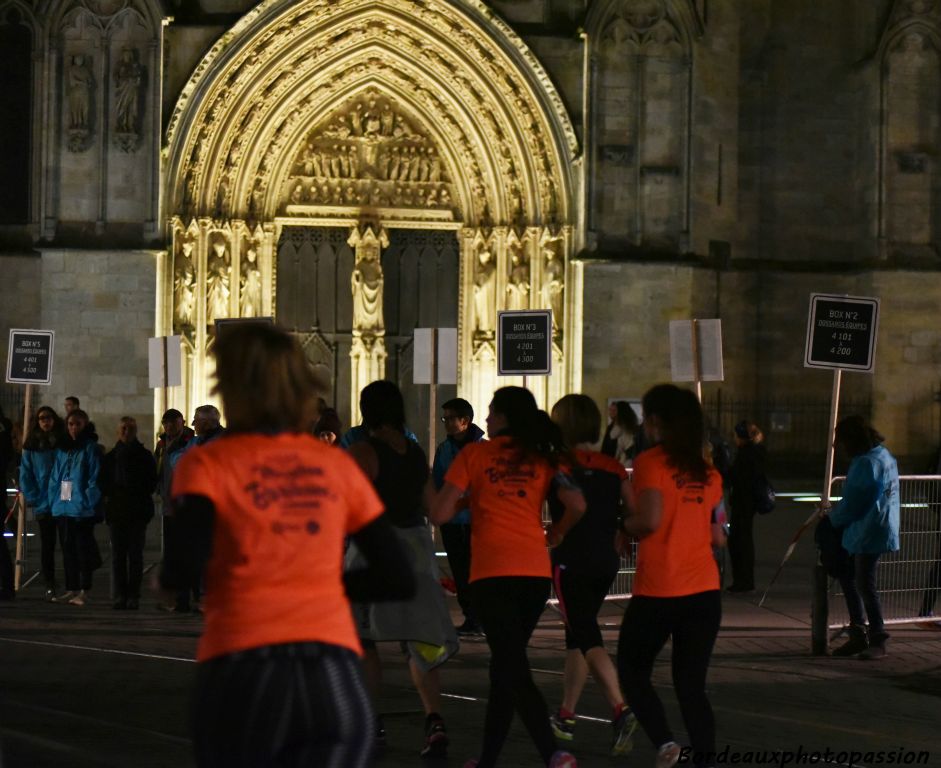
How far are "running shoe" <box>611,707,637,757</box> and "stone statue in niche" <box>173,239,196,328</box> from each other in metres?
15.2

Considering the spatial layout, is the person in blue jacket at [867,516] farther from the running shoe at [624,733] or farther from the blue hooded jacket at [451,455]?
the running shoe at [624,733]

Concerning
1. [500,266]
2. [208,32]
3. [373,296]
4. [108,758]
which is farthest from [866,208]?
[108,758]

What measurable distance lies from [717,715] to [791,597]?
527 cm

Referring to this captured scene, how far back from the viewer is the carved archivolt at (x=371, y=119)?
Result: 2175cm

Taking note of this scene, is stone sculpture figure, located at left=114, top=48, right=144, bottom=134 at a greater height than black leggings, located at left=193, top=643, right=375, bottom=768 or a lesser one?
greater

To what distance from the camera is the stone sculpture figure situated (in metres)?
20.8

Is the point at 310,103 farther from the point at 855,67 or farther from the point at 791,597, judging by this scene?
the point at 791,597

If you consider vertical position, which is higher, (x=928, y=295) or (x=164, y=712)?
(x=928, y=295)

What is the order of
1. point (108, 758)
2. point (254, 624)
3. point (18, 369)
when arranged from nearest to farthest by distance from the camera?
point (254, 624), point (108, 758), point (18, 369)

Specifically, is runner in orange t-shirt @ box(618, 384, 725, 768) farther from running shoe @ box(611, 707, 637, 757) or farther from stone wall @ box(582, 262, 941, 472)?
stone wall @ box(582, 262, 941, 472)

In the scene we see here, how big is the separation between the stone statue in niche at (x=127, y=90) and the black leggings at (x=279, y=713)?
18.0 meters

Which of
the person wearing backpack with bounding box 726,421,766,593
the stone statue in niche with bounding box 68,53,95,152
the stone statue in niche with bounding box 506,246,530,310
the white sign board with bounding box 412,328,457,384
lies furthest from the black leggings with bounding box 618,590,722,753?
the stone statue in niche with bounding box 506,246,530,310

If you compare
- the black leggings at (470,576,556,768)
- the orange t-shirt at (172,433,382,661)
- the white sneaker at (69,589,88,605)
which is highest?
the orange t-shirt at (172,433,382,661)

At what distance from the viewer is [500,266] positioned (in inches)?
893
